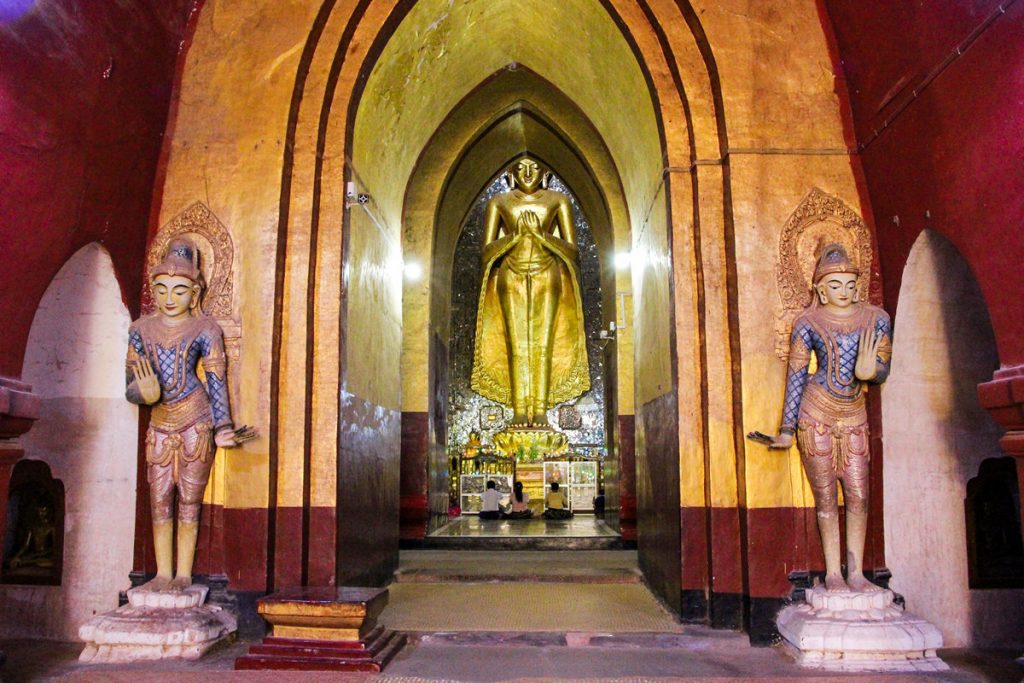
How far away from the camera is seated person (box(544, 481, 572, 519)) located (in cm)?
1009

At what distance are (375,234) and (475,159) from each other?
3.91 metres

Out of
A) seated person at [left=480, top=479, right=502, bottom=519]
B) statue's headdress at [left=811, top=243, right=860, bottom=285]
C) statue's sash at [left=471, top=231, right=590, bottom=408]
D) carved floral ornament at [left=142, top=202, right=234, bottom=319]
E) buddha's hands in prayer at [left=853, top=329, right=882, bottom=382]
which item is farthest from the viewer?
statue's sash at [left=471, top=231, right=590, bottom=408]

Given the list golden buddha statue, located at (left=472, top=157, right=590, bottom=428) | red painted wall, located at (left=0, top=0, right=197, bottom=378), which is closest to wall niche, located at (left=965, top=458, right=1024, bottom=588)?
red painted wall, located at (left=0, top=0, right=197, bottom=378)

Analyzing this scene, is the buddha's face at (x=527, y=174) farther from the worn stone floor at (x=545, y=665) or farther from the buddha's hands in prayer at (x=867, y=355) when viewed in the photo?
the worn stone floor at (x=545, y=665)

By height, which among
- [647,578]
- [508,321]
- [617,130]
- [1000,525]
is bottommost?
[647,578]

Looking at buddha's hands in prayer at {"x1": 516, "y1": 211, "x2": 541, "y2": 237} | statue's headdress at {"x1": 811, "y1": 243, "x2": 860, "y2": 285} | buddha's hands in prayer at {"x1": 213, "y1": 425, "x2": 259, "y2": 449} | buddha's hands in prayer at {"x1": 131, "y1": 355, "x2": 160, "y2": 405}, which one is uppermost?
buddha's hands in prayer at {"x1": 516, "y1": 211, "x2": 541, "y2": 237}

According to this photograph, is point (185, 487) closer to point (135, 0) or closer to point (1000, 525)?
point (135, 0)

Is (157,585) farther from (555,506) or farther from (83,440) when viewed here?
(555,506)

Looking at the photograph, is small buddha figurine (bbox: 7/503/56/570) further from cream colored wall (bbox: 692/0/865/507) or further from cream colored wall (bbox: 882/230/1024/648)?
cream colored wall (bbox: 882/230/1024/648)

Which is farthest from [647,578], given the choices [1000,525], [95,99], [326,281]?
[95,99]

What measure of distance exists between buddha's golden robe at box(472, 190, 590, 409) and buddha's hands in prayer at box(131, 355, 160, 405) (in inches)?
250

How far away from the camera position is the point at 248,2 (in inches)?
227

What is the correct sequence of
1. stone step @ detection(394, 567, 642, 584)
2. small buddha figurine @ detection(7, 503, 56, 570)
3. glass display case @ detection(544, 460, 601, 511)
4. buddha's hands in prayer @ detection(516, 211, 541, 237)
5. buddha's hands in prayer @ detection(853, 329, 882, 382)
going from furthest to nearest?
buddha's hands in prayer @ detection(516, 211, 541, 237) → glass display case @ detection(544, 460, 601, 511) → stone step @ detection(394, 567, 642, 584) → small buddha figurine @ detection(7, 503, 56, 570) → buddha's hands in prayer @ detection(853, 329, 882, 382)

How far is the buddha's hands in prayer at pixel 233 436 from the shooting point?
495 centimetres
